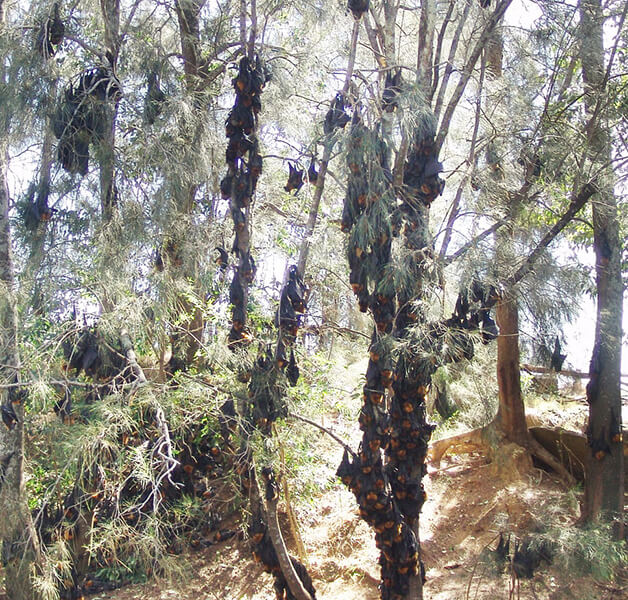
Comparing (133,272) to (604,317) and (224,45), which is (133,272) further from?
(604,317)

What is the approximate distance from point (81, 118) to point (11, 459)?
255 centimetres

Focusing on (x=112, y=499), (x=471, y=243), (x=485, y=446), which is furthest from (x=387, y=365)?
(x=485, y=446)

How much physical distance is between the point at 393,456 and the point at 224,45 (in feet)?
13.6

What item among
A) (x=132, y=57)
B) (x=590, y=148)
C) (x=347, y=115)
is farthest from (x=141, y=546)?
(x=590, y=148)

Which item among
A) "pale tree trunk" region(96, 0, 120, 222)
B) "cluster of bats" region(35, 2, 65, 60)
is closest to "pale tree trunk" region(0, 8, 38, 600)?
"cluster of bats" region(35, 2, 65, 60)

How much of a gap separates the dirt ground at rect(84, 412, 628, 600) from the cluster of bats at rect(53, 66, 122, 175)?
3375 millimetres

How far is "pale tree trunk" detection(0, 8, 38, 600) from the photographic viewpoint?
15.1 ft

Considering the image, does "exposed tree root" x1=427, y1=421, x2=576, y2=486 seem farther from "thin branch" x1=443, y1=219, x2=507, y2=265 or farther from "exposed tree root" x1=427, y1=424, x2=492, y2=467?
"thin branch" x1=443, y1=219, x2=507, y2=265

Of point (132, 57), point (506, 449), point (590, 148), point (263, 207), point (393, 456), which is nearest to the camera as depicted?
point (393, 456)

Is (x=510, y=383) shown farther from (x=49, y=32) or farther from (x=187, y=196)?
(x=49, y=32)

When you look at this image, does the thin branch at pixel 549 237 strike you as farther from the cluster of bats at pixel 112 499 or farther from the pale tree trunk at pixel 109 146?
the pale tree trunk at pixel 109 146

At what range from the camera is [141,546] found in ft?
13.0

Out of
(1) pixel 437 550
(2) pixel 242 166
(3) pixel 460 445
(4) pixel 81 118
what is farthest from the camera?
(3) pixel 460 445

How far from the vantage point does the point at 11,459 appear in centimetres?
505
